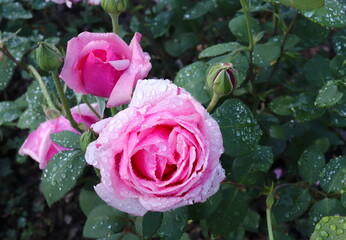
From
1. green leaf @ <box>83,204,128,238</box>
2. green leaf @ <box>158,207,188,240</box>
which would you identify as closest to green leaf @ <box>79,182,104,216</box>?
green leaf @ <box>83,204,128,238</box>

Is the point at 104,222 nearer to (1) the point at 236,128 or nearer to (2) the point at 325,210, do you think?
(1) the point at 236,128

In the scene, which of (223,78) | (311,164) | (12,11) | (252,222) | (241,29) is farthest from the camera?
(12,11)

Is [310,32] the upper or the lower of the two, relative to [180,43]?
upper

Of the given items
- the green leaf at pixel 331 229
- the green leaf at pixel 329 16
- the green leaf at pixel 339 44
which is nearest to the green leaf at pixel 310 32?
the green leaf at pixel 339 44

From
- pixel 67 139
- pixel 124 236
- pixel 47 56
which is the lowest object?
pixel 124 236

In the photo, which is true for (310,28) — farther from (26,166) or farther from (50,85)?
(26,166)

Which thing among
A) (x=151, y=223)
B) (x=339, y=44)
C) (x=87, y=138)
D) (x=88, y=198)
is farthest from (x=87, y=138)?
(x=339, y=44)

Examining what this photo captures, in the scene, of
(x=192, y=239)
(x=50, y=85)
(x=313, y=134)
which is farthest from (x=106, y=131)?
(x=192, y=239)
